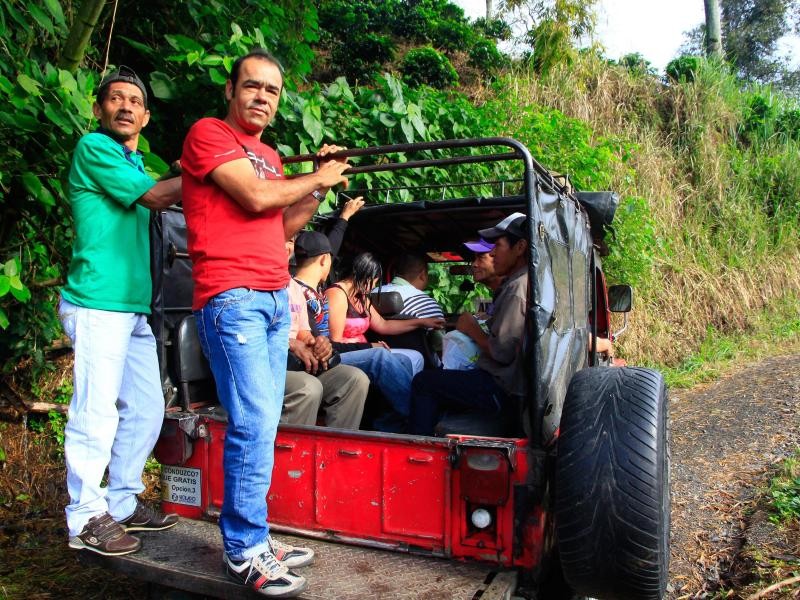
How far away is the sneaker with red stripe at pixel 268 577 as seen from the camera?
2289 millimetres

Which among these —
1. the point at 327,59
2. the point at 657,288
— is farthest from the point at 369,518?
the point at 327,59

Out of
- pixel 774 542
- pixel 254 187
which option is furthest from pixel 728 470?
pixel 254 187

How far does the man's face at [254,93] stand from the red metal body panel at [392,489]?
134 cm

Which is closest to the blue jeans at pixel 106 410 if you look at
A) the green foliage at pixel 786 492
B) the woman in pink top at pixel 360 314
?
the woman in pink top at pixel 360 314

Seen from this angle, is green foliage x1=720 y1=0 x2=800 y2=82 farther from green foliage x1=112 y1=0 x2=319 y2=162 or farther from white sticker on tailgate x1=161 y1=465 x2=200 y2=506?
white sticker on tailgate x1=161 y1=465 x2=200 y2=506

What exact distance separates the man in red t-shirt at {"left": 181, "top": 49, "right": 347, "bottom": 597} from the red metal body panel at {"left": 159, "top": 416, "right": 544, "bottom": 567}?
1.44 feet

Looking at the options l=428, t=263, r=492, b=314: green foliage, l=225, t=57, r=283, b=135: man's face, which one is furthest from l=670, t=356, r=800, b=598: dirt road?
l=225, t=57, r=283, b=135: man's face

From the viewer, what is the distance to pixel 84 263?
266cm

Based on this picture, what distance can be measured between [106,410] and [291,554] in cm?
95

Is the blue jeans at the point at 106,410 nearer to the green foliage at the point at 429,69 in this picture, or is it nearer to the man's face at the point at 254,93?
the man's face at the point at 254,93

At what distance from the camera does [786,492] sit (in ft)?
13.4

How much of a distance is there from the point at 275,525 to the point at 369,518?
0.47 m

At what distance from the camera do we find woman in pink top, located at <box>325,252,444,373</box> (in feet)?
13.6

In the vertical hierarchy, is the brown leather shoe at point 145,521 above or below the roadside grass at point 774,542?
above
